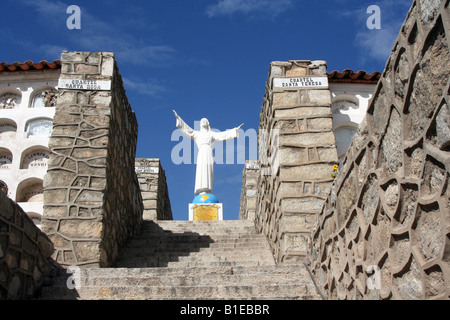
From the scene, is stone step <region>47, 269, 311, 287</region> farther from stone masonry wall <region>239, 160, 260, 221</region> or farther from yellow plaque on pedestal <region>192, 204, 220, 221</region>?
yellow plaque on pedestal <region>192, 204, 220, 221</region>

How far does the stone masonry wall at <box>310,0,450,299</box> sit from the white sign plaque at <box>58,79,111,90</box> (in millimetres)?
4182

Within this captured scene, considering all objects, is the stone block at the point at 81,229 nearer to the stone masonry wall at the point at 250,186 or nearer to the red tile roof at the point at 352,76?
the red tile roof at the point at 352,76

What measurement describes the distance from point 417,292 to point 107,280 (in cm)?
314

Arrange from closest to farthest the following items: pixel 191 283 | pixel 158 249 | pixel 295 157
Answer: pixel 191 283
pixel 295 157
pixel 158 249

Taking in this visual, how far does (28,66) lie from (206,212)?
5915 mm

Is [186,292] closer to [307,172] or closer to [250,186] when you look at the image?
[307,172]

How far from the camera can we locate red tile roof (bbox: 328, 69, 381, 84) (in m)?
7.82

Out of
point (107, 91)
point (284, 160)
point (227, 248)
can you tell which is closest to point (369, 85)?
point (284, 160)

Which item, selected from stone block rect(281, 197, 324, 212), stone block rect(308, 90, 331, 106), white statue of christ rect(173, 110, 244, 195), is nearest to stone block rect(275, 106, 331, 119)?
stone block rect(308, 90, 331, 106)

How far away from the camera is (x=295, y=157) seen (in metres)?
6.34

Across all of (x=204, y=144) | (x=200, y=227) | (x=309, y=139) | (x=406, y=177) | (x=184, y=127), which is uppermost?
(x=184, y=127)

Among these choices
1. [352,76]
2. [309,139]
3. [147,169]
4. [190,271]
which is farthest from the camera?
[147,169]

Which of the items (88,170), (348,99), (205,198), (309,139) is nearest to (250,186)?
(205,198)

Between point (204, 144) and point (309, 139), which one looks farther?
point (204, 144)
